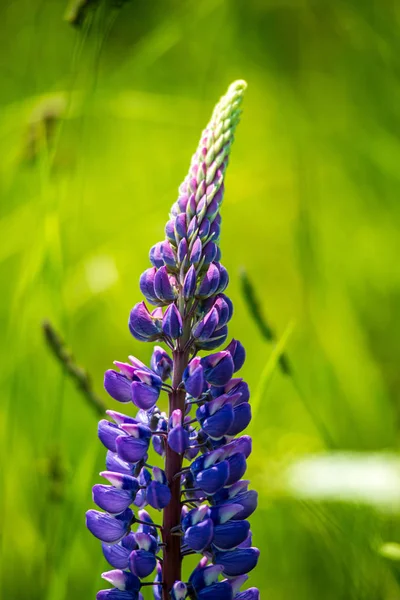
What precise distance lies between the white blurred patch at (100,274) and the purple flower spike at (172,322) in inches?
68.2

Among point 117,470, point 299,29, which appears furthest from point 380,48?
point 299,29

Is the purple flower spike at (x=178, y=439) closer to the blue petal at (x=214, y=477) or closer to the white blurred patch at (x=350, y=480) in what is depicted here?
the blue petal at (x=214, y=477)

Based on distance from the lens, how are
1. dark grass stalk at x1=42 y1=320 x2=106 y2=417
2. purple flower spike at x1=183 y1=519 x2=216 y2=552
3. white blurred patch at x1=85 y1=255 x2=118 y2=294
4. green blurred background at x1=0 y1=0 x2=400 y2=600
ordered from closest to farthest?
purple flower spike at x1=183 y1=519 x2=216 y2=552, dark grass stalk at x1=42 y1=320 x2=106 y2=417, green blurred background at x1=0 y1=0 x2=400 y2=600, white blurred patch at x1=85 y1=255 x2=118 y2=294

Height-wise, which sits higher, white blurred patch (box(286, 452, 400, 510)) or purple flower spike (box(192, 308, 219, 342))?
purple flower spike (box(192, 308, 219, 342))

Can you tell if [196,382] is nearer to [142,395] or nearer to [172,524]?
[142,395]

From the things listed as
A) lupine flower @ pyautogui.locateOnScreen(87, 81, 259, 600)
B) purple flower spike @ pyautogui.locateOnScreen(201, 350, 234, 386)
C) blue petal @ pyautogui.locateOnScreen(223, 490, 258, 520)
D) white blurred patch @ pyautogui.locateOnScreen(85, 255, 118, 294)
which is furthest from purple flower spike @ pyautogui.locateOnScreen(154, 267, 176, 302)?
white blurred patch @ pyautogui.locateOnScreen(85, 255, 118, 294)

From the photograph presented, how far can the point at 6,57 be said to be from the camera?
20.9 ft

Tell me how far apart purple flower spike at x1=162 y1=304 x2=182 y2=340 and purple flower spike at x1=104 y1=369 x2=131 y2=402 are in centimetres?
11

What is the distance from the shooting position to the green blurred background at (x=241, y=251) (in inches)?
84.9

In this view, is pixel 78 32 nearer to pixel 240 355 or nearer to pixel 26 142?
pixel 26 142

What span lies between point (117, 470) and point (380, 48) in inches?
83.7

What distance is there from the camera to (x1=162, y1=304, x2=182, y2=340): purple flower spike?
1.31 m

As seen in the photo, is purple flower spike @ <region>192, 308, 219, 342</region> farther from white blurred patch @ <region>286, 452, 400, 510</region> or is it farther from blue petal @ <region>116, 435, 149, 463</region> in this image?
white blurred patch @ <region>286, 452, 400, 510</region>

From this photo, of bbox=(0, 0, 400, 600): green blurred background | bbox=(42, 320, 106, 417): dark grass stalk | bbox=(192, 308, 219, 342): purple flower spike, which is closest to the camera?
bbox=(192, 308, 219, 342): purple flower spike
